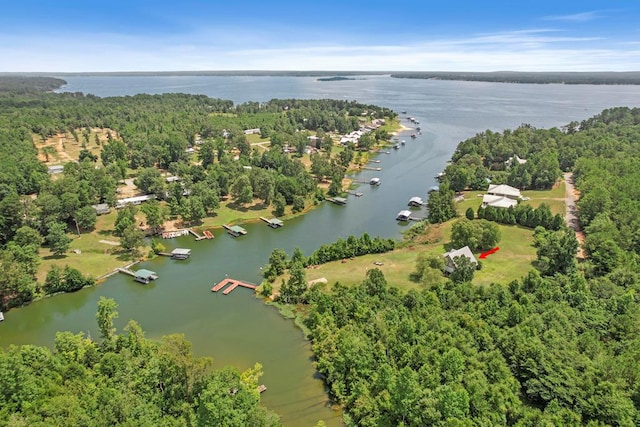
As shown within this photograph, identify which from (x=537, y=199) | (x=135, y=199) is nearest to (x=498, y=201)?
(x=537, y=199)

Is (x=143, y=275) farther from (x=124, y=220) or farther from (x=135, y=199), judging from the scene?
(x=135, y=199)

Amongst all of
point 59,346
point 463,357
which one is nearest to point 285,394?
point 463,357

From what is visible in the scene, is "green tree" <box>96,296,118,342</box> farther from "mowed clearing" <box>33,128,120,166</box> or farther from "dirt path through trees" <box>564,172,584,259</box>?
"mowed clearing" <box>33,128,120,166</box>

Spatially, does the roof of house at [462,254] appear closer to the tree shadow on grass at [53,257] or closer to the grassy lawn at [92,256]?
the grassy lawn at [92,256]

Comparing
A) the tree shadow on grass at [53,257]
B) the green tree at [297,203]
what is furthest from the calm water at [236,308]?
the tree shadow on grass at [53,257]

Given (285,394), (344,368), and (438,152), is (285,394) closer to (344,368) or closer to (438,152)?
(344,368)

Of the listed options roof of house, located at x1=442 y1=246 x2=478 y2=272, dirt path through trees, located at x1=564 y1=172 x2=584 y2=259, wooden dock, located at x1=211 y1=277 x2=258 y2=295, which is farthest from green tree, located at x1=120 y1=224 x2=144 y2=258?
dirt path through trees, located at x1=564 y1=172 x2=584 y2=259
